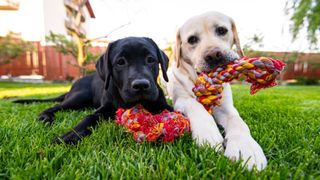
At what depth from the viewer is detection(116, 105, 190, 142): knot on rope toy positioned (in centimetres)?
167

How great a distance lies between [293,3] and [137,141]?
12.8m

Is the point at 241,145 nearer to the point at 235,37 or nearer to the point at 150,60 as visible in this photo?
the point at 150,60

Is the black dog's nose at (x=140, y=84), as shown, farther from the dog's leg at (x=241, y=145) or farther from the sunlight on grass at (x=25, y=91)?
the sunlight on grass at (x=25, y=91)

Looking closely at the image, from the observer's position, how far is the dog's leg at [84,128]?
5.88ft

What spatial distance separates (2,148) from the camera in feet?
5.08

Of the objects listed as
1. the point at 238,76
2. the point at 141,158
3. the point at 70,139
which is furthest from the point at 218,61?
the point at 70,139

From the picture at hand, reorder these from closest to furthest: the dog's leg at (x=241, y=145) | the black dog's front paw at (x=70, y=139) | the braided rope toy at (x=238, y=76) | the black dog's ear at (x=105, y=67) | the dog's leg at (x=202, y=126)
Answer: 1. the dog's leg at (x=241, y=145)
2. the dog's leg at (x=202, y=126)
3. the black dog's front paw at (x=70, y=139)
4. the braided rope toy at (x=238, y=76)
5. the black dog's ear at (x=105, y=67)

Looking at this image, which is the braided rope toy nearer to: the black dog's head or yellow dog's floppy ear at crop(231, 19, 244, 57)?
the black dog's head

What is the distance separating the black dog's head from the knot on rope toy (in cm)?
20

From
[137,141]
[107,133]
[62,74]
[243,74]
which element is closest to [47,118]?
[107,133]

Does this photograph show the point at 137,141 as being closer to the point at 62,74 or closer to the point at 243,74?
the point at 243,74

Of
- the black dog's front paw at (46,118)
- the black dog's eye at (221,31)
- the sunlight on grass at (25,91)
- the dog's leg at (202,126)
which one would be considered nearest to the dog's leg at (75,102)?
the black dog's front paw at (46,118)

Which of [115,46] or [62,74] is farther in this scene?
[62,74]

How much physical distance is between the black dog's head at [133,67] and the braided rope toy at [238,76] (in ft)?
1.58
